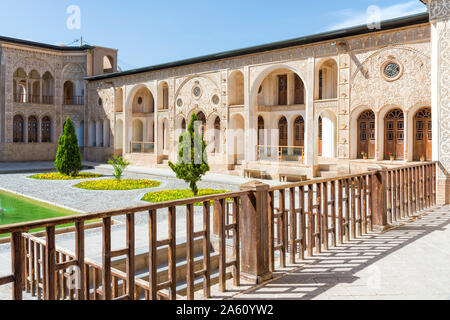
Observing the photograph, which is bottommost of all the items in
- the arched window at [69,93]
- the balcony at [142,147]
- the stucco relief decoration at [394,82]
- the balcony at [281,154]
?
the balcony at [281,154]

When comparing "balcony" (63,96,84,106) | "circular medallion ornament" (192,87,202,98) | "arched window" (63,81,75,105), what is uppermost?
"arched window" (63,81,75,105)

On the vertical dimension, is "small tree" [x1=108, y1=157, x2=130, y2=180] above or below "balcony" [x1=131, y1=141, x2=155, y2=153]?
below

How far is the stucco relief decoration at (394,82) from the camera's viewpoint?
1243 centimetres

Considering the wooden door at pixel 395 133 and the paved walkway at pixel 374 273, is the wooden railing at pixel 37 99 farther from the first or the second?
the paved walkway at pixel 374 273

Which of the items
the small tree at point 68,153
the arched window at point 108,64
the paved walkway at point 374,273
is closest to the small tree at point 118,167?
the small tree at point 68,153

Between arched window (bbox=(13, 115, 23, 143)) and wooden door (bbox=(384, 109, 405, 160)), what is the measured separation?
21764mm

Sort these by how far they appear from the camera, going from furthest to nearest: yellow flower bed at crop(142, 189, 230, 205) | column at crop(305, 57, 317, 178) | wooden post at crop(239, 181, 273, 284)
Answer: column at crop(305, 57, 317, 178)
yellow flower bed at crop(142, 189, 230, 205)
wooden post at crop(239, 181, 273, 284)

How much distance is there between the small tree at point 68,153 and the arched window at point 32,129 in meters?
10.5

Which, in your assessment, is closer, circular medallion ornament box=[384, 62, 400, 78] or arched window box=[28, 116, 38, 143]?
circular medallion ornament box=[384, 62, 400, 78]

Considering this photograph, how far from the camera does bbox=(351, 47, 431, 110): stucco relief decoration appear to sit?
489 inches

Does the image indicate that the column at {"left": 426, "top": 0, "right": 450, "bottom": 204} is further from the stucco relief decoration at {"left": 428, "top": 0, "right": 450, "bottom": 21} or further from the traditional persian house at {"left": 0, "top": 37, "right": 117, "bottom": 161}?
the traditional persian house at {"left": 0, "top": 37, "right": 117, "bottom": 161}

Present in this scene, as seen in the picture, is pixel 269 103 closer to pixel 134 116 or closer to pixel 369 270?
pixel 134 116

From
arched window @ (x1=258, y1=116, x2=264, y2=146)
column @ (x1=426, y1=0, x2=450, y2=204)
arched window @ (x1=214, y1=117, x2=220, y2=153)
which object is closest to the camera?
column @ (x1=426, y1=0, x2=450, y2=204)

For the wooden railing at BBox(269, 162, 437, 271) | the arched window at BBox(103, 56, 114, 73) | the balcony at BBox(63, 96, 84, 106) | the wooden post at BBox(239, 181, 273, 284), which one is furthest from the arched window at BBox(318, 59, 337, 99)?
the balcony at BBox(63, 96, 84, 106)
